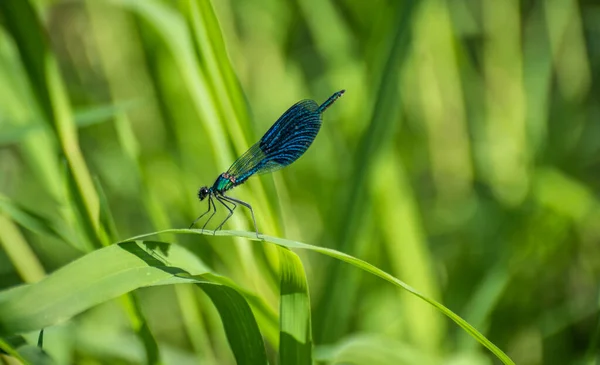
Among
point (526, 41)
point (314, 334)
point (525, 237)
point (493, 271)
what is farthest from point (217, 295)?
point (526, 41)

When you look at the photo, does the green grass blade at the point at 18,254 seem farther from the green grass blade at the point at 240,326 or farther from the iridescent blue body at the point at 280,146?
the green grass blade at the point at 240,326

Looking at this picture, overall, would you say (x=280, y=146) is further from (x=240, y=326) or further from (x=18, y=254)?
(x=18, y=254)

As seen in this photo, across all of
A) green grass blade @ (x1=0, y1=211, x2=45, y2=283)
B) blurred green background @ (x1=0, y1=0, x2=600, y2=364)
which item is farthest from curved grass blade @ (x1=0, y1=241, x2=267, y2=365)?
green grass blade @ (x1=0, y1=211, x2=45, y2=283)

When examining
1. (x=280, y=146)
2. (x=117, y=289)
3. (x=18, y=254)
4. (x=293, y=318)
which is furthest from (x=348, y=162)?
(x=117, y=289)

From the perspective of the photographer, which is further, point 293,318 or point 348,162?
point 348,162

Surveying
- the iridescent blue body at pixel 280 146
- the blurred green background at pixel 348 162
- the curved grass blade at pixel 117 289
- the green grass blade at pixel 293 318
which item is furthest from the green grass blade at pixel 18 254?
the green grass blade at pixel 293 318

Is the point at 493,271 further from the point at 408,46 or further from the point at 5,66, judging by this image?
the point at 5,66
